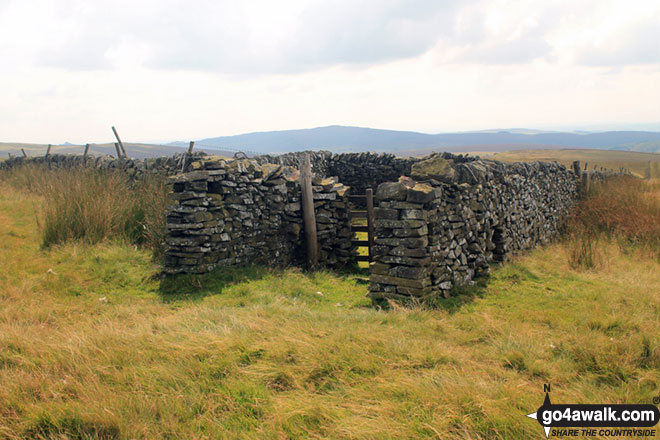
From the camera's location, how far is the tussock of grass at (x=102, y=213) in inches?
369

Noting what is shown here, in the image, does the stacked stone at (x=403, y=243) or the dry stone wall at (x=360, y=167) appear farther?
the dry stone wall at (x=360, y=167)

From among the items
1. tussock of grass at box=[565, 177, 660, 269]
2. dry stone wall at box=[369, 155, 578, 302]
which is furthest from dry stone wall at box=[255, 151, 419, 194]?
dry stone wall at box=[369, 155, 578, 302]

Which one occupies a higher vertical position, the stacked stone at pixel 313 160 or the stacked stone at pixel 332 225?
the stacked stone at pixel 313 160

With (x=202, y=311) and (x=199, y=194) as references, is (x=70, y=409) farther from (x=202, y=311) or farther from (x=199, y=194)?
(x=199, y=194)

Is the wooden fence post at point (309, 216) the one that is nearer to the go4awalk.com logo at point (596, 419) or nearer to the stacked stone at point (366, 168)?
the go4awalk.com logo at point (596, 419)

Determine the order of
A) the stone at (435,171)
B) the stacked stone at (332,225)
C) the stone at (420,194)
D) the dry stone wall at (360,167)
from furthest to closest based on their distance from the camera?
1. the dry stone wall at (360,167)
2. the stacked stone at (332,225)
3. the stone at (435,171)
4. the stone at (420,194)

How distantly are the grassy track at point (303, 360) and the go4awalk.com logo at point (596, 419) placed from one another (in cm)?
13

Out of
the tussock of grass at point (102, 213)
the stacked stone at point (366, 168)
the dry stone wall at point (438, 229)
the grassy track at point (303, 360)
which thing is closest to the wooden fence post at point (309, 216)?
the grassy track at point (303, 360)

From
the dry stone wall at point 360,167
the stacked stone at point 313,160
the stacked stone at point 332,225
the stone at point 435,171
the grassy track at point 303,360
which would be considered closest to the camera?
the grassy track at point 303,360

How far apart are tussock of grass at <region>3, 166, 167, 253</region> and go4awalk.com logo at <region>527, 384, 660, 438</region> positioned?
299 inches

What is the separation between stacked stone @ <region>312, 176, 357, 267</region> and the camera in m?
9.63

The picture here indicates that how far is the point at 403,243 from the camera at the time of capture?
6.67 metres

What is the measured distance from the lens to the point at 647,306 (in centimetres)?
609

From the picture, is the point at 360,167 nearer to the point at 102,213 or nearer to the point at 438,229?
the point at 102,213
